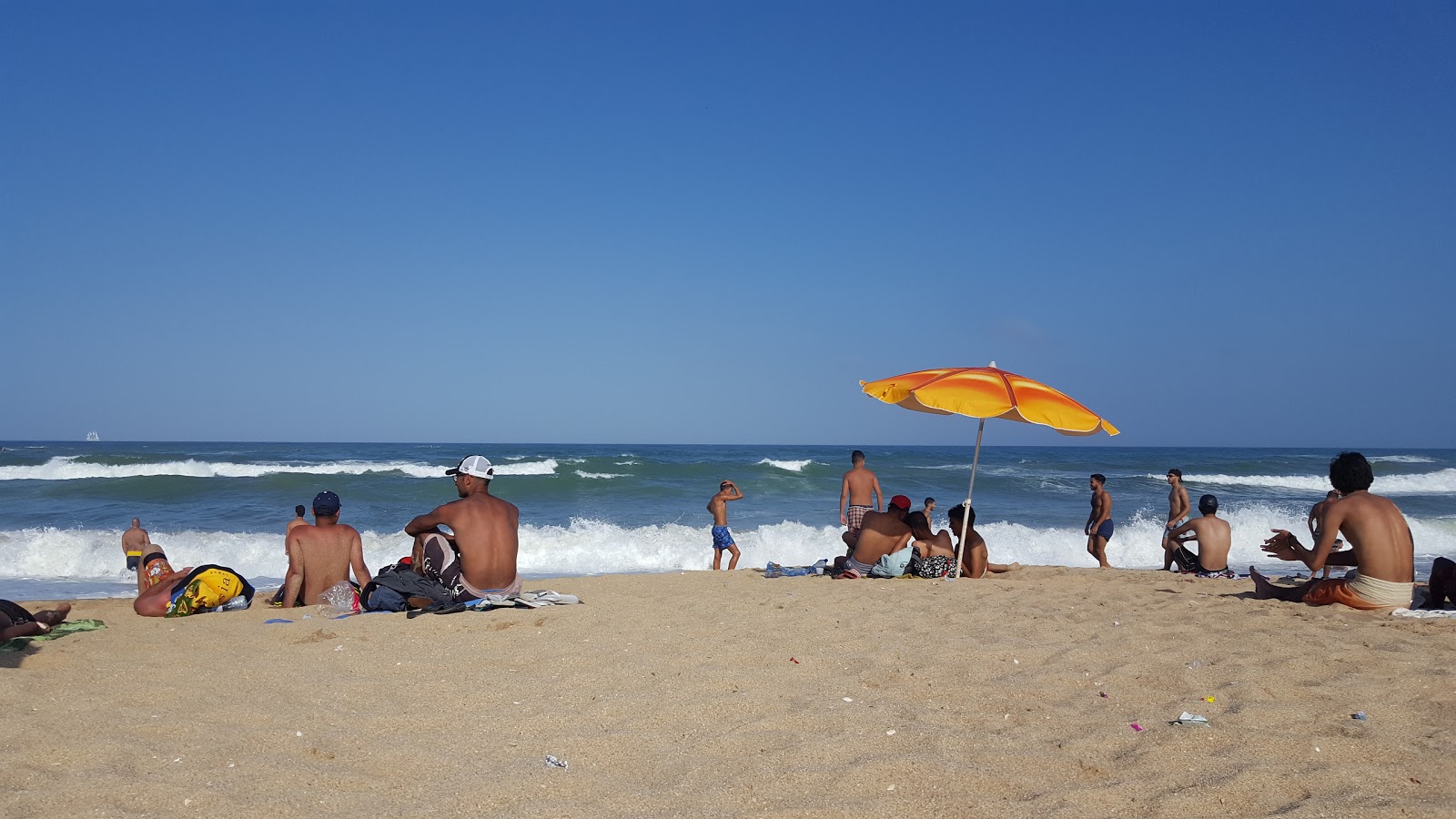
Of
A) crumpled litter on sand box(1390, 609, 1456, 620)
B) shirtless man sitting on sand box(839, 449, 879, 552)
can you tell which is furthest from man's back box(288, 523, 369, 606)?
crumpled litter on sand box(1390, 609, 1456, 620)

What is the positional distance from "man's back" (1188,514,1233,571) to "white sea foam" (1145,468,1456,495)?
76.3 ft

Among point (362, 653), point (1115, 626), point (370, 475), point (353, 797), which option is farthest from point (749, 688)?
point (370, 475)

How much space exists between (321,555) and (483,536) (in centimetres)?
157

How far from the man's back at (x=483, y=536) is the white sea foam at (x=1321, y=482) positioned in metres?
29.5

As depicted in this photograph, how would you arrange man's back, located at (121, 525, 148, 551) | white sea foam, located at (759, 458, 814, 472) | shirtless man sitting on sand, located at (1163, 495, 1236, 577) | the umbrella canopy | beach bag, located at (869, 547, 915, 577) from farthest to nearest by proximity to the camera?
white sea foam, located at (759, 458, 814, 472), man's back, located at (121, 525, 148, 551), shirtless man sitting on sand, located at (1163, 495, 1236, 577), beach bag, located at (869, 547, 915, 577), the umbrella canopy

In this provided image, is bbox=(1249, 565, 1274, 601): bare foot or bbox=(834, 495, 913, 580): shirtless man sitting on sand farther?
bbox=(834, 495, 913, 580): shirtless man sitting on sand

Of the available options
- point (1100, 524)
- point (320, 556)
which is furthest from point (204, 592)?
point (1100, 524)

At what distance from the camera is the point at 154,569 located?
326 inches

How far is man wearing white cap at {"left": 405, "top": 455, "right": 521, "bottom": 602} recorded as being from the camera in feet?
21.0

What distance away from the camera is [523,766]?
3.14 metres

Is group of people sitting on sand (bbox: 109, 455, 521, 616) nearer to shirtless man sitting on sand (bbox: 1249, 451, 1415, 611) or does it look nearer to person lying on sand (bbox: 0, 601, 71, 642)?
person lying on sand (bbox: 0, 601, 71, 642)

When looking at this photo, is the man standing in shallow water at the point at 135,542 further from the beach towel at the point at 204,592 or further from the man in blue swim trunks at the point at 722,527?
the man in blue swim trunks at the point at 722,527

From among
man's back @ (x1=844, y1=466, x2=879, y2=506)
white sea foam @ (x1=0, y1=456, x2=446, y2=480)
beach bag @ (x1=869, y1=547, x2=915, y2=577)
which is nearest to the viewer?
beach bag @ (x1=869, y1=547, x2=915, y2=577)

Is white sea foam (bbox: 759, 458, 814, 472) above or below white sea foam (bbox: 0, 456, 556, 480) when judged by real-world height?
above
